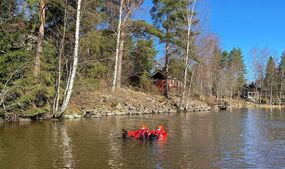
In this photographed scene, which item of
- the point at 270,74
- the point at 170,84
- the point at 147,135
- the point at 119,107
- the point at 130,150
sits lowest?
the point at 130,150

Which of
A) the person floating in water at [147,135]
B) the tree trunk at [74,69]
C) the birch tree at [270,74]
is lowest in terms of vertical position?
the person floating in water at [147,135]

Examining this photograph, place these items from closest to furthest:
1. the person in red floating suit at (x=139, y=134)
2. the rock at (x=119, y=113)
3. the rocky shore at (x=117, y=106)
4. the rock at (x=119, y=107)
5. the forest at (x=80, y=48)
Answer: the person in red floating suit at (x=139, y=134)
the forest at (x=80, y=48)
the rocky shore at (x=117, y=106)
the rock at (x=119, y=113)
the rock at (x=119, y=107)

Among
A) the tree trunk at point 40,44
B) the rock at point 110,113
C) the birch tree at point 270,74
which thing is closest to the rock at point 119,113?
the rock at point 110,113

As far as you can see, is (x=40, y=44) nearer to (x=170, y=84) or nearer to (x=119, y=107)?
(x=119, y=107)

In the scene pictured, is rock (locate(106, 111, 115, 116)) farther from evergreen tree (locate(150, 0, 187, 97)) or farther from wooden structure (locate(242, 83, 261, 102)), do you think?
wooden structure (locate(242, 83, 261, 102))

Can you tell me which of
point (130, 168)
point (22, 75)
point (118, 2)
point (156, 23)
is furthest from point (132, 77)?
point (130, 168)

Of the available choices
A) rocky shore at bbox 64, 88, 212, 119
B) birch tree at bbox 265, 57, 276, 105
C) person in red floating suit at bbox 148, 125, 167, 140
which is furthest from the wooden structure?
person in red floating suit at bbox 148, 125, 167, 140

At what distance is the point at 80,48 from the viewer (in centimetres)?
3281

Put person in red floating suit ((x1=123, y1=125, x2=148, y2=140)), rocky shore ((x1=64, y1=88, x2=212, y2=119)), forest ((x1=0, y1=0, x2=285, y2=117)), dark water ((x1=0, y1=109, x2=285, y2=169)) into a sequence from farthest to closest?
rocky shore ((x1=64, y1=88, x2=212, y2=119)) → forest ((x1=0, y1=0, x2=285, y2=117)) → person in red floating suit ((x1=123, y1=125, x2=148, y2=140)) → dark water ((x1=0, y1=109, x2=285, y2=169))

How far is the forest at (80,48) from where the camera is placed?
25.8 m

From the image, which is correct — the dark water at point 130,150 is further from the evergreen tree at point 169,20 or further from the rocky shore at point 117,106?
the evergreen tree at point 169,20

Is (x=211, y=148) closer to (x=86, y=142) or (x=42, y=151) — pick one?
(x=86, y=142)

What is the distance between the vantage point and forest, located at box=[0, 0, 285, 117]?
25812mm

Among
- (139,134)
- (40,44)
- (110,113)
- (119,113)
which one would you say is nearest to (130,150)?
(139,134)
